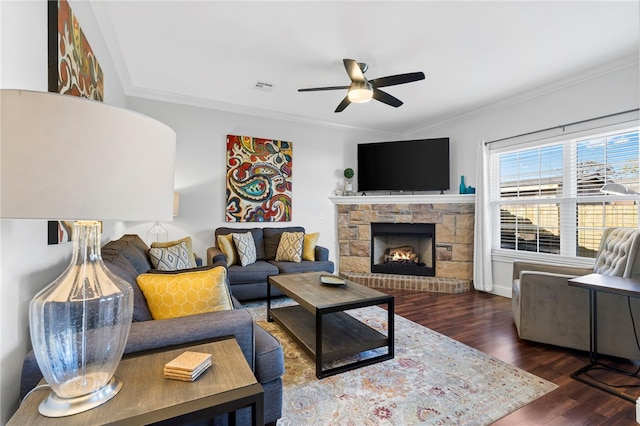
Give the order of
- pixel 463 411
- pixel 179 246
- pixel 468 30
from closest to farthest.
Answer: pixel 463 411 < pixel 468 30 < pixel 179 246

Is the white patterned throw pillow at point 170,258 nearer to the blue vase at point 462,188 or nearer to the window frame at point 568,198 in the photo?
the blue vase at point 462,188

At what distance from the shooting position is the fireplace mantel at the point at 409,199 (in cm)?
443

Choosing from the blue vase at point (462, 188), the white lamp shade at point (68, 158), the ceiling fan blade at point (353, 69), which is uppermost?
the ceiling fan blade at point (353, 69)

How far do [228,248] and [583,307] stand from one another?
3534 millimetres

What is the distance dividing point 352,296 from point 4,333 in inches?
73.2

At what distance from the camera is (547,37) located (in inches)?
102

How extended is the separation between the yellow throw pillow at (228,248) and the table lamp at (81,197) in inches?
111

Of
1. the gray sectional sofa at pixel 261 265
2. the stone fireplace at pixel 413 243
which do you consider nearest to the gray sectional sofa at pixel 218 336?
the gray sectional sofa at pixel 261 265

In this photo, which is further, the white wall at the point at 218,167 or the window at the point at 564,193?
the white wall at the point at 218,167

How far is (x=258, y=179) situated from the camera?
4516mm

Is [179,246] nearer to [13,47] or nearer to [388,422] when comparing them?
[13,47]

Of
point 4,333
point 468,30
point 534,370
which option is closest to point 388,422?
point 534,370

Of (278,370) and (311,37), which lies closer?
(278,370)

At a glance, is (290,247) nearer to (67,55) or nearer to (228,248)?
(228,248)
